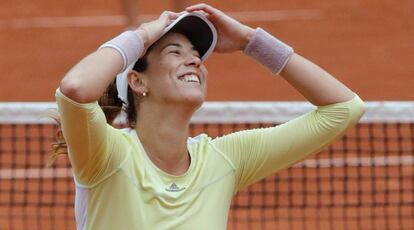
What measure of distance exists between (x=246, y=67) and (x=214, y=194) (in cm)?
841

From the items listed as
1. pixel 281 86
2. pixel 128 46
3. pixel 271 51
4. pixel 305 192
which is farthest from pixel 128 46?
pixel 281 86

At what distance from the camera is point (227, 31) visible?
369 cm

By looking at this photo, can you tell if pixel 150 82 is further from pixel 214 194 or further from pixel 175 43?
pixel 214 194

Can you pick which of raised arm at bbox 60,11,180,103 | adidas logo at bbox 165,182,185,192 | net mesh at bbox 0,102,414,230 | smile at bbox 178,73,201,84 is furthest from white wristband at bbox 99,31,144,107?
net mesh at bbox 0,102,414,230

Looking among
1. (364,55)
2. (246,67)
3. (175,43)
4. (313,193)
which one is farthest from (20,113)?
(364,55)

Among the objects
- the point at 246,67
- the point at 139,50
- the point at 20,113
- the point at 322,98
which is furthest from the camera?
the point at 246,67

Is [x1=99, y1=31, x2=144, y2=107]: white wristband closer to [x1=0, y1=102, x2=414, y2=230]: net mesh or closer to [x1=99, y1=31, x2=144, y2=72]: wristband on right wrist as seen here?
[x1=99, y1=31, x2=144, y2=72]: wristband on right wrist

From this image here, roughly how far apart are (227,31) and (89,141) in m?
0.73

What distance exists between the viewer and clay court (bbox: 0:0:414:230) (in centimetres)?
774

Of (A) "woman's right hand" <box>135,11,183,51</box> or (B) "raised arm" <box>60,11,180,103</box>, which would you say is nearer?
(B) "raised arm" <box>60,11,180,103</box>

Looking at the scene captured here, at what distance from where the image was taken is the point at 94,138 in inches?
126

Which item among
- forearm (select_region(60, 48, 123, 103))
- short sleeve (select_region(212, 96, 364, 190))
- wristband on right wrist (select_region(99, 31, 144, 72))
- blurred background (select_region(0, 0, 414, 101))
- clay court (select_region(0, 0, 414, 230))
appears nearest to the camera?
forearm (select_region(60, 48, 123, 103))

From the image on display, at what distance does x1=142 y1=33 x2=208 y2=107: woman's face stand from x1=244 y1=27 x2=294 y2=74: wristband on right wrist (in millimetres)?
262

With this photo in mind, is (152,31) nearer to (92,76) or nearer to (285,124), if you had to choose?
(92,76)
